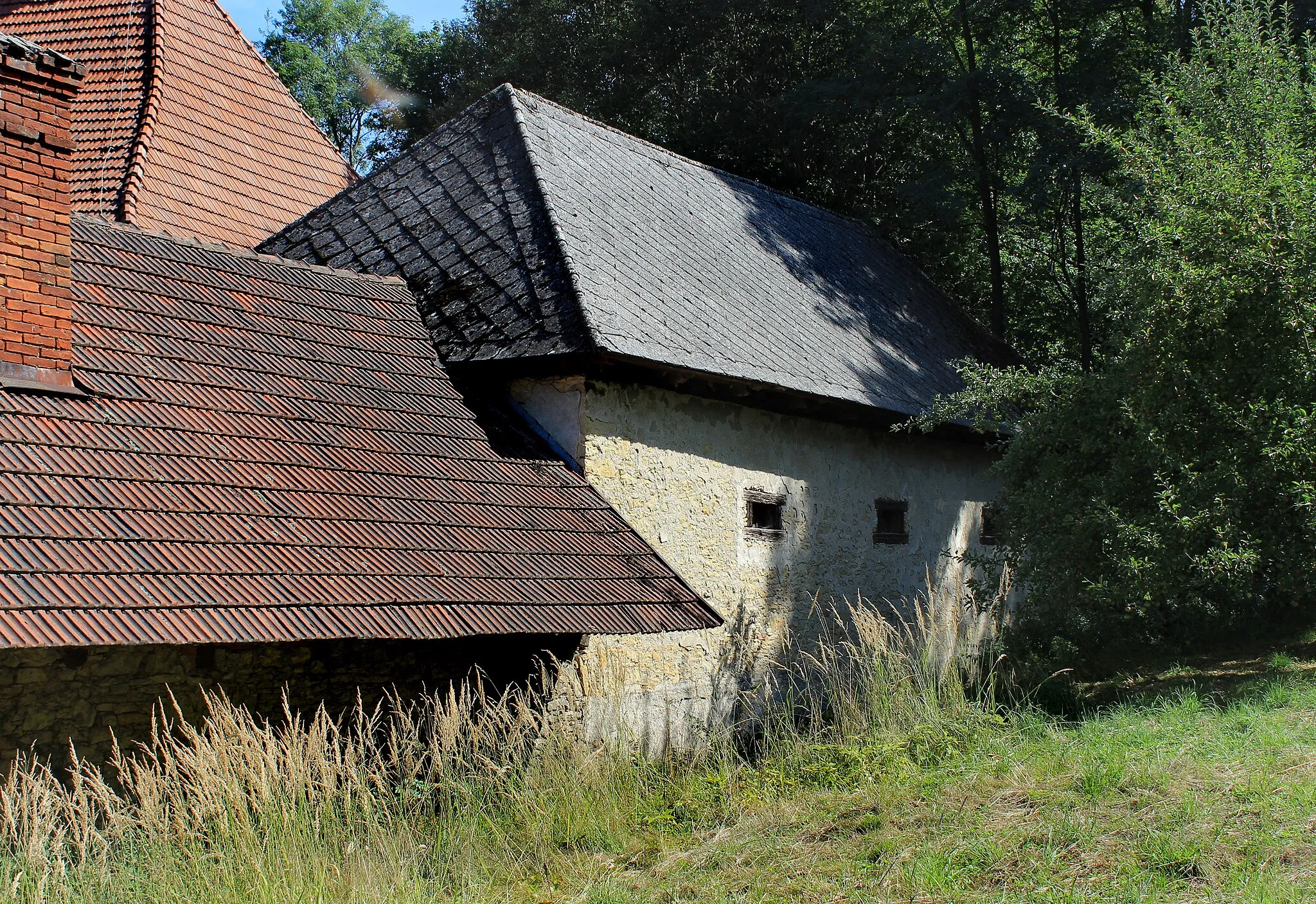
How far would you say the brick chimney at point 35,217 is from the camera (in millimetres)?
6594

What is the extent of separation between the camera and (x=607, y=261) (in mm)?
9836

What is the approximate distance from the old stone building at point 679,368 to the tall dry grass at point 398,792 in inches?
50.0

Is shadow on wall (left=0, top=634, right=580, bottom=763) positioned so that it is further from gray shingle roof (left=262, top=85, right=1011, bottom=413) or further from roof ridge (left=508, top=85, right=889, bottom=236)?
roof ridge (left=508, top=85, right=889, bottom=236)

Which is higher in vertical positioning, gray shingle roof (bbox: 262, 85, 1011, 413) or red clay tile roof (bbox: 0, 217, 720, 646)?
gray shingle roof (bbox: 262, 85, 1011, 413)

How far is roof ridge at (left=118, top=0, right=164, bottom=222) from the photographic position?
463 inches

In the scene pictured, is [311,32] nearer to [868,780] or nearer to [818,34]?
[818,34]

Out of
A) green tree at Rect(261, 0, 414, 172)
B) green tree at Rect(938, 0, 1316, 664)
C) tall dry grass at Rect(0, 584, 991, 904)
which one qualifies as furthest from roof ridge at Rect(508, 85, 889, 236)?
green tree at Rect(261, 0, 414, 172)

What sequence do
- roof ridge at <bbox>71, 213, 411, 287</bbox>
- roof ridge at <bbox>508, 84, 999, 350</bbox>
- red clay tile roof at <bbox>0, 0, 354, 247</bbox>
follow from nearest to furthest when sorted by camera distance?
roof ridge at <bbox>71, 213, 411, 287</bbox> < red clay tile roof at <bbox>0, 0, 354, 247</bbox> < roof ridge at <bbox>508, 84, 999, 350</bbox>

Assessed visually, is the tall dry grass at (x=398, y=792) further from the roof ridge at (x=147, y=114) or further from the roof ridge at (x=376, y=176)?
the roof ridge at (x=147, y=114)

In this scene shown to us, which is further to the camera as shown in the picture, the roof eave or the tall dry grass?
the roof eave

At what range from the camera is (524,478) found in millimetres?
8062

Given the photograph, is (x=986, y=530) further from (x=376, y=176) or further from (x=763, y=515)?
(x=376, y=176)

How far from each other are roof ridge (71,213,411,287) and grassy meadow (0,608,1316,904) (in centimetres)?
379

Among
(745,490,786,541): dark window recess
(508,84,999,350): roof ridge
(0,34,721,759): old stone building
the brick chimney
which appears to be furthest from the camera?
(508,84,999,350): roof ridge
